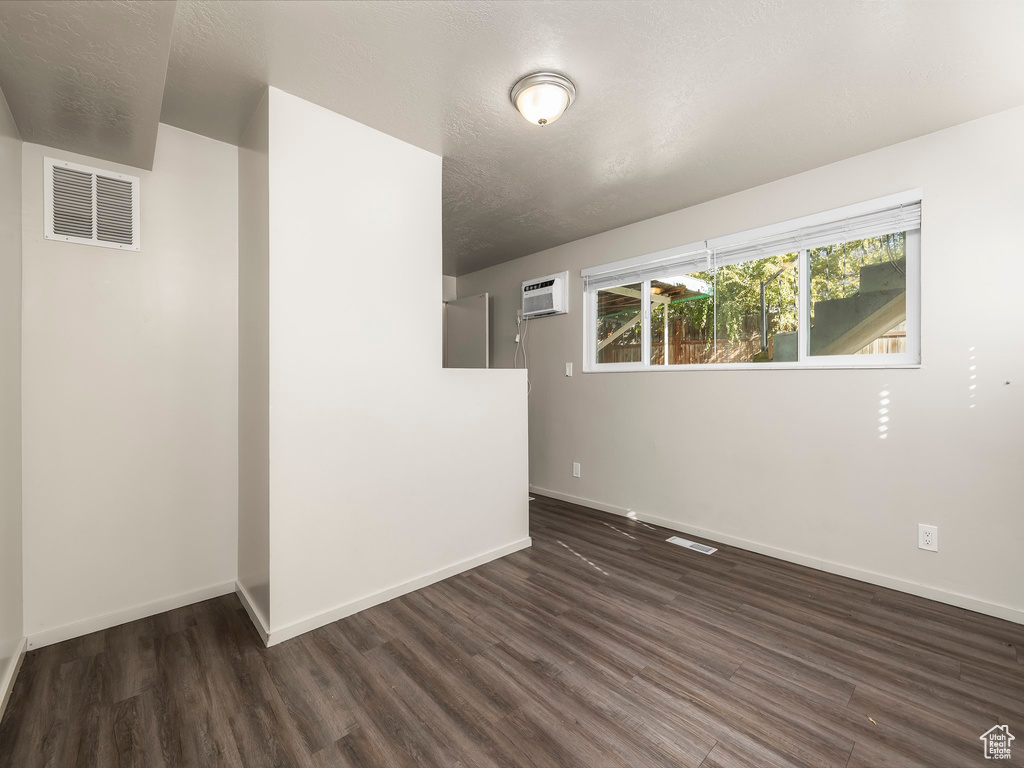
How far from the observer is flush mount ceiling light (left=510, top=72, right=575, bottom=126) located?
6.44 feet

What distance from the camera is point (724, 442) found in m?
3.30

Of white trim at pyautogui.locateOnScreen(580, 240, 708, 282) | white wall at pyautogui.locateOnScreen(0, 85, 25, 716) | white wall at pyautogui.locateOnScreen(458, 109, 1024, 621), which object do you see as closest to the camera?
white wall at pyautogui.locateOnScreen(0, 85, 25, 716)

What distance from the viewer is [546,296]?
4410 mm

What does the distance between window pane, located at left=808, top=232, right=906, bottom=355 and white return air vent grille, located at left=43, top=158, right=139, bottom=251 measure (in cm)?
383

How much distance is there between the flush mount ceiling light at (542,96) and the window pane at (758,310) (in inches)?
73.5

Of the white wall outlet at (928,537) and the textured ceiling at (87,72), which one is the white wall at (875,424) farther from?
the textured ceiling at (87,72)

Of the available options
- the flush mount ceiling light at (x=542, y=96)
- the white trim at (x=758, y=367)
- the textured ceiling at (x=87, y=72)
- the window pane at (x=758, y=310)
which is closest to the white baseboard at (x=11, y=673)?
the textured ceiling at (x=87, y=72)

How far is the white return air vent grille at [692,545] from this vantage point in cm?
317

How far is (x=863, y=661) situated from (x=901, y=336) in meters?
1.75

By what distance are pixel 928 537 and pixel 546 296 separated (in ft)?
10.4

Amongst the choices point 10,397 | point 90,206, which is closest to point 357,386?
point 10,397

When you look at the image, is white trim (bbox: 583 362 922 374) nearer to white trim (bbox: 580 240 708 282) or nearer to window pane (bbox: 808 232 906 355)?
window pane (bbox: 808 232 906 355)

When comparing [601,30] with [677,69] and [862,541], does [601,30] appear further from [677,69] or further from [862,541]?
[862,541]

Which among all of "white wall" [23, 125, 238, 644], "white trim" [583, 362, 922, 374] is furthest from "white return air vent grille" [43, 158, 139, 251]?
"white trim" [583, 362, 922, 374]
